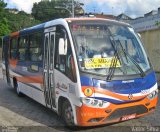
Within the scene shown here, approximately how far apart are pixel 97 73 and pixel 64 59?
1.00 m

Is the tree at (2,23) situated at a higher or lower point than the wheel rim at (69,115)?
higher

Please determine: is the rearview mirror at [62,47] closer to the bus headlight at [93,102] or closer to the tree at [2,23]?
the bus headlight at [93,102]

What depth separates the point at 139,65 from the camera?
808 centimetres

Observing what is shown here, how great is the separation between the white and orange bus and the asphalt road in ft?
1.18

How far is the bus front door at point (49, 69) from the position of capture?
354 inches

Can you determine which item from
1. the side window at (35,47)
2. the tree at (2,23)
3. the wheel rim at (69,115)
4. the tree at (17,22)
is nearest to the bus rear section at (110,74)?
the wheel rim at (69,115)

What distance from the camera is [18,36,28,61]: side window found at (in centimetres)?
1212

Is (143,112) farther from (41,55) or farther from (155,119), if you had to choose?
(41,55)

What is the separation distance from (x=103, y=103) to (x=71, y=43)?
152cm

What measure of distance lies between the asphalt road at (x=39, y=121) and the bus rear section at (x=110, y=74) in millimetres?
431

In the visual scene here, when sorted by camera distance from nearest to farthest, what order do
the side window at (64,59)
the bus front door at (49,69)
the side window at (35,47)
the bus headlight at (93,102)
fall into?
the bus headlight at (93,102), the side window at (64,59), the bus front door at (49,69), the side window at (35,47)

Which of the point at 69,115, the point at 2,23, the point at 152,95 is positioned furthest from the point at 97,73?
the point at 2,23

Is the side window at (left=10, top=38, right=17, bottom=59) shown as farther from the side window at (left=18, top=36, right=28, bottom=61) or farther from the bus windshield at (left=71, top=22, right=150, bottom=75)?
the bus windshield at (left=71, top=22, right=150, bottom=75)

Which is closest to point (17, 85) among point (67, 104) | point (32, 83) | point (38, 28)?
point (32, 83)
